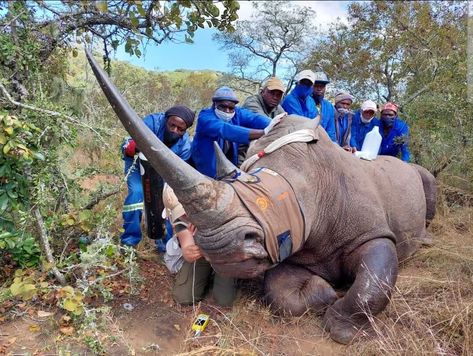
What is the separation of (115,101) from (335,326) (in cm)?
228

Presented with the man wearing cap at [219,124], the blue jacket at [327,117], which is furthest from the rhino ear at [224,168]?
the blue jacket at [327,117]

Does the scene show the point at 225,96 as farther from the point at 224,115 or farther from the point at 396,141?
the point at 396,141

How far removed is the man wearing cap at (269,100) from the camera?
627 cm

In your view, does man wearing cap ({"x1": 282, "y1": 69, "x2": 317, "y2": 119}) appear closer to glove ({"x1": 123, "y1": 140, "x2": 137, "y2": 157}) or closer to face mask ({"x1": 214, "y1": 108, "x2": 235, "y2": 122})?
face mask ({"x1": 214, "y1": 108, "x2": 235, "y2": 122})

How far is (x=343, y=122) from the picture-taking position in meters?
7.54

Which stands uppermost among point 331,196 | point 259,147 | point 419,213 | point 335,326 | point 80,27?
point 80,27

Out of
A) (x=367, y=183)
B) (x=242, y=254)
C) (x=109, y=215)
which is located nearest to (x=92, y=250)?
(x=109, y=215)

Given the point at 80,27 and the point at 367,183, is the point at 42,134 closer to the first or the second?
the point at 80,27

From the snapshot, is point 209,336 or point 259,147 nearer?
point 209,336

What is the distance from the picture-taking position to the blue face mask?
6738 millimetres

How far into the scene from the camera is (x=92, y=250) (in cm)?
387

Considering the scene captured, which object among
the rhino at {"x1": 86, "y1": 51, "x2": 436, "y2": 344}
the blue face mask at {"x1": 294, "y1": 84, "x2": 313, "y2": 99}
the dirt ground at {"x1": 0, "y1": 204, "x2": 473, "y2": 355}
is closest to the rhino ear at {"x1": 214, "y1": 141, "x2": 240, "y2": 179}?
the rhino at {"x1": 86, "y1": 51, "x2": 436, "y2": 344}

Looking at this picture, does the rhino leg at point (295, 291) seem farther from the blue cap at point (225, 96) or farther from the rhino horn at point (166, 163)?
the blue cap at point (225, 96)

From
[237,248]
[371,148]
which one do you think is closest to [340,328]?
[237,248]
